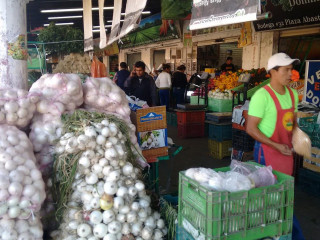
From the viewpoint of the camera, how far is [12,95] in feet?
8.50

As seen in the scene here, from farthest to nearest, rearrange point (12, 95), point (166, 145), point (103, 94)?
point (166, 145), point (103, 94), point (12, 95)

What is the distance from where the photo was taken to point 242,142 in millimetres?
5418

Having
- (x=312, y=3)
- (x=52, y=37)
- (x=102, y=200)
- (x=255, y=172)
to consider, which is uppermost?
(x=312, y=3)

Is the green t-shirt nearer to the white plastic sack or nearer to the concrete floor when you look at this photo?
the concrete floor

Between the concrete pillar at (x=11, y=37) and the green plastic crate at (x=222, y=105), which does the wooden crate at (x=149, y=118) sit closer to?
the concrete pillar at (x=11, y=37)

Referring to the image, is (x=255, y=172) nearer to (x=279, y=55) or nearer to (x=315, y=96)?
(x=279, y=55)

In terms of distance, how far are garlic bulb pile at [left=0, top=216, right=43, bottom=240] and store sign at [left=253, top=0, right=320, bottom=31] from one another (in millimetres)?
6486

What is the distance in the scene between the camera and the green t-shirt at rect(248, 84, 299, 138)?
9.49ft

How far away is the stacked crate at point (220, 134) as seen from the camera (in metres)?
6.32

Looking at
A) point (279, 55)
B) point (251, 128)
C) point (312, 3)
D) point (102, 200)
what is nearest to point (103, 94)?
point (102, 200)

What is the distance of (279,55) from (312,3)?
18.3ft

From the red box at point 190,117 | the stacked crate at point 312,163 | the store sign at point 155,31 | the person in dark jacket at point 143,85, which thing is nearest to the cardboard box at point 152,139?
the stacked crate at point 312,163

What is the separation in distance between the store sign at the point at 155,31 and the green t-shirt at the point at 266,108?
12.1 meters

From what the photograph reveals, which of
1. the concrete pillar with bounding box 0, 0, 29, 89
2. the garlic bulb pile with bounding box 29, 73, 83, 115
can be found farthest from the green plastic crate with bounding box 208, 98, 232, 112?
the garlic bulb pile with bounding box 29, 73, 83, 115
